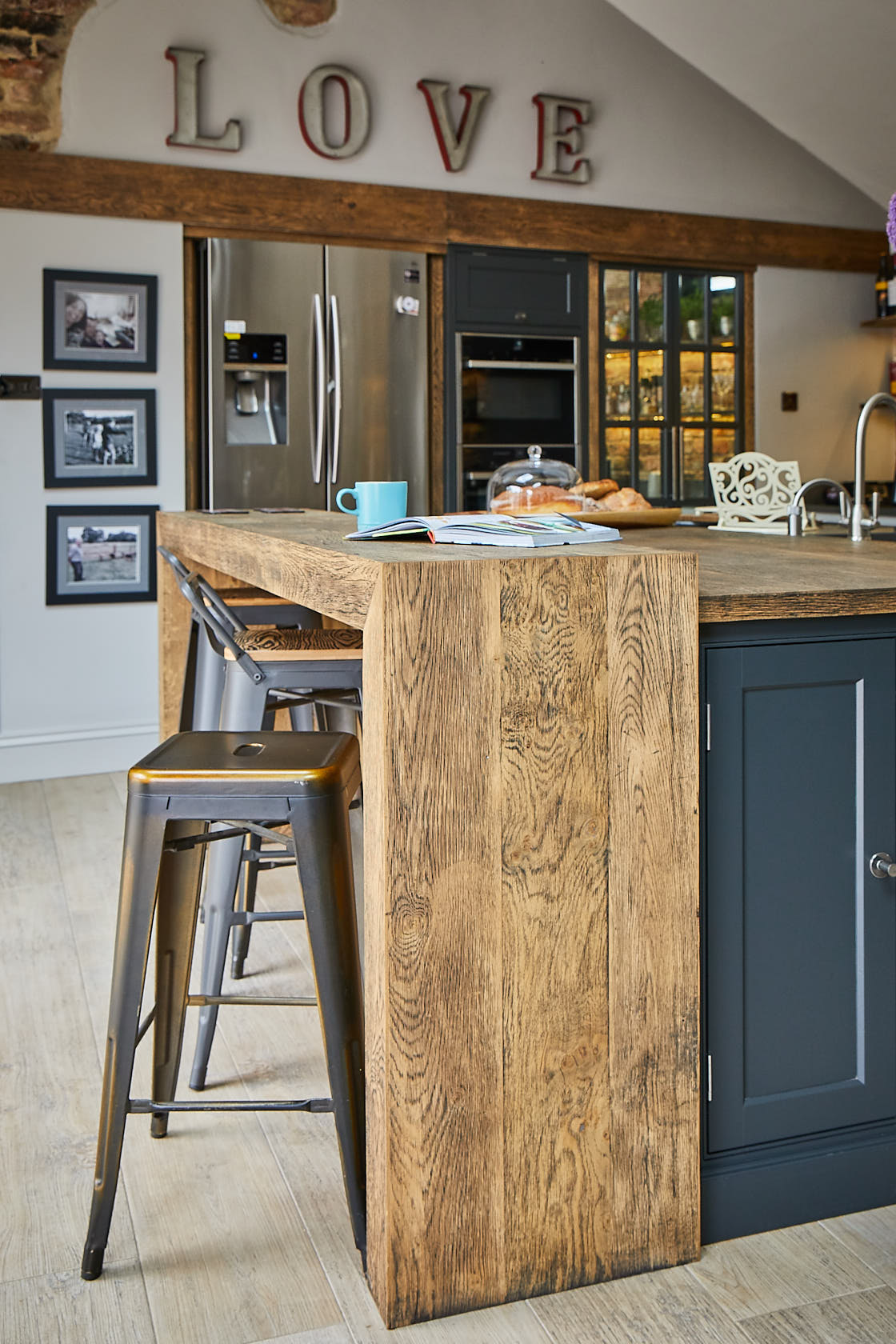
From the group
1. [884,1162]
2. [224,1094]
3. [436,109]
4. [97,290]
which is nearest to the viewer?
[884,1162]

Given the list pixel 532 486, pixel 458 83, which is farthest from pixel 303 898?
pixel 458 83

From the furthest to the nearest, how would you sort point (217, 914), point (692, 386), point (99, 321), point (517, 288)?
point (692, 386) → point (517, 288) → point (99, 321) → point (217, 914)

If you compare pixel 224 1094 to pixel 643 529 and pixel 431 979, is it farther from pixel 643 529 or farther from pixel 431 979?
pixel 643 529

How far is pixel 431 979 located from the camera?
1.47 meters

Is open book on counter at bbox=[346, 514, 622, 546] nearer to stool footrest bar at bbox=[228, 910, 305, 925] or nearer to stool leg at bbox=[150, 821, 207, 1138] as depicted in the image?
stool leg at bbox=[150, 821, 207, 1138]

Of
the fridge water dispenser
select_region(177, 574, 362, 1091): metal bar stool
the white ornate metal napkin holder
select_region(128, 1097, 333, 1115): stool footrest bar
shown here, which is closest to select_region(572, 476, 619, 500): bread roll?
the white ornate metal napkin holder

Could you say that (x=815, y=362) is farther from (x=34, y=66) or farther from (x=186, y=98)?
(x=34, y=66)

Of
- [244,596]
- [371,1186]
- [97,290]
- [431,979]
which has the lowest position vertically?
[371,1186]

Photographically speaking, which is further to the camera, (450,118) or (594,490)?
(450,118)

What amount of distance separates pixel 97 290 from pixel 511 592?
3784 millimetres

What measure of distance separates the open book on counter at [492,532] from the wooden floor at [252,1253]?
0.97 metres

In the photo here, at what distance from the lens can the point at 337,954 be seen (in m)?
1.56

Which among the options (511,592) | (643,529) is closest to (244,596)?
(643,529)

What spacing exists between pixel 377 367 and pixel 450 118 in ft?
3.67
